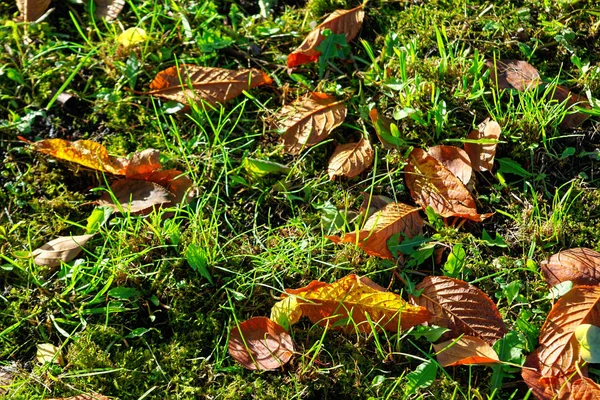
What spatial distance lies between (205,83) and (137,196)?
544mm

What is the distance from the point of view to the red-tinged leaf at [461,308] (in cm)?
219

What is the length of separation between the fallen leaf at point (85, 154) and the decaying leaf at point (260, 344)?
2.47 feet

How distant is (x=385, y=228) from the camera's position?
7.73 feet

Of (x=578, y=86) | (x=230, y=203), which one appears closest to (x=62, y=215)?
(x=230, y=203)

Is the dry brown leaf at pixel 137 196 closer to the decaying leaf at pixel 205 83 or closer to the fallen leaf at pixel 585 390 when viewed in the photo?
the decaying leaf at pixel 205 83

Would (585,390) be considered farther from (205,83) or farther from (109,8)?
(109,8)

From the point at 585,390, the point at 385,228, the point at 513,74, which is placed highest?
the point at 513,74

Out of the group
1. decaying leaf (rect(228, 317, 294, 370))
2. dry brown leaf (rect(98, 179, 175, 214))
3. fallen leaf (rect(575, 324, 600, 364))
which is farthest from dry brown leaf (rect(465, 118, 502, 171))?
dry brown leaf (rect(98, 179, 175, 214))

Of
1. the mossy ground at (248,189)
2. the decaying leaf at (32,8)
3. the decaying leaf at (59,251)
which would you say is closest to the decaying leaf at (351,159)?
the mossy ground at (248,189)

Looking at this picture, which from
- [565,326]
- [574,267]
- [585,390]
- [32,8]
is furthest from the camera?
[32,8]

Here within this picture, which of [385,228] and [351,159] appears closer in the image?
[385,228]

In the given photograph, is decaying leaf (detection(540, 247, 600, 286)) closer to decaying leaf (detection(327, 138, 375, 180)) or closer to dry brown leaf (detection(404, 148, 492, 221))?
dry brown leaf (detection(404, 148, 492, 221))

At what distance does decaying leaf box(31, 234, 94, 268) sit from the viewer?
238cm

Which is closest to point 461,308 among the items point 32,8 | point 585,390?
point 585,390
